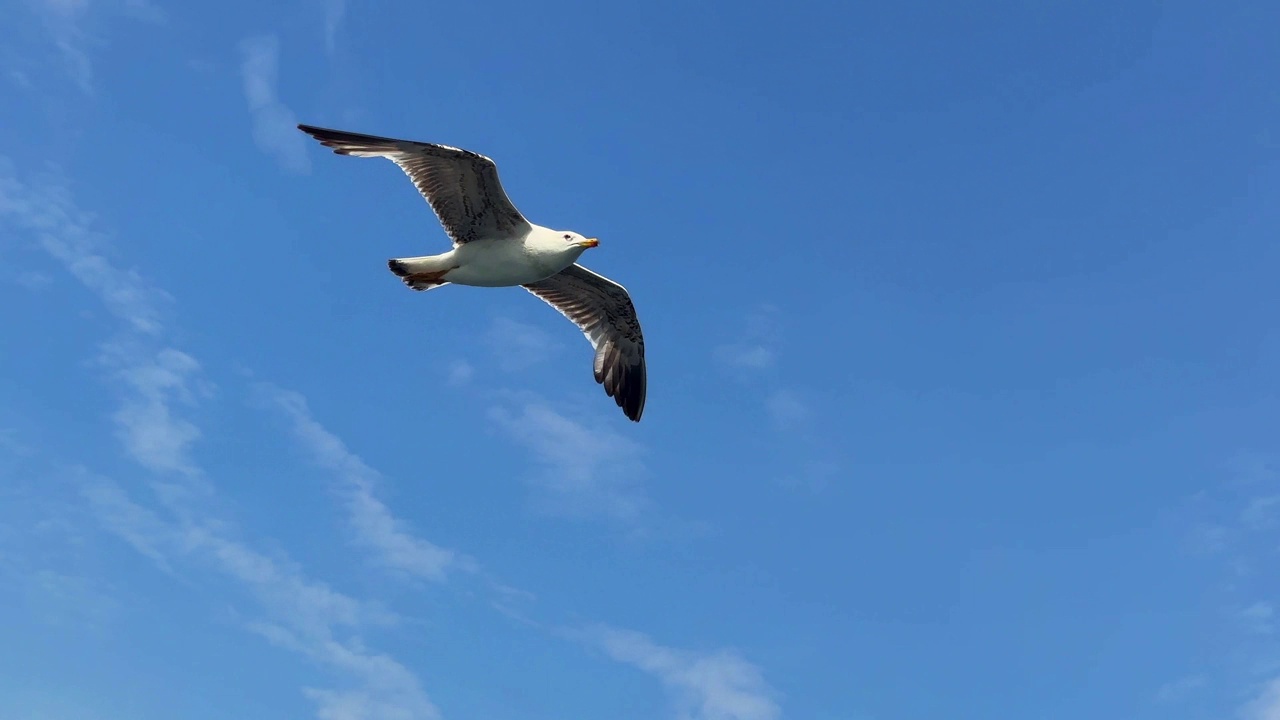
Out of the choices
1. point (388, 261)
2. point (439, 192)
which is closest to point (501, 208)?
point (439, 192)

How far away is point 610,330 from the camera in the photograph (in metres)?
23.6

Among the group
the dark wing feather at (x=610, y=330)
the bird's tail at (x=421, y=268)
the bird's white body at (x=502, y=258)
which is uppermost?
the dark wing feather at (x=610, y=330)

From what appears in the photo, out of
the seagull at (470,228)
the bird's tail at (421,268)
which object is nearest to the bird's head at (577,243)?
the seagull at (470,228)

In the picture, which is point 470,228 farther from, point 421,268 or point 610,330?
point 610,330

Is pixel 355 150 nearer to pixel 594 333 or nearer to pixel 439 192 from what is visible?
pixel 439 192

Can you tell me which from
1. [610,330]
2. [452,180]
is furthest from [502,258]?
[610,330]

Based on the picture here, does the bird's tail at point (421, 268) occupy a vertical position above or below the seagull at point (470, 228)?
below

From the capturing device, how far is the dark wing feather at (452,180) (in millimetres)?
17638

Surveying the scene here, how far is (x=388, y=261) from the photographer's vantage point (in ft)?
64.3

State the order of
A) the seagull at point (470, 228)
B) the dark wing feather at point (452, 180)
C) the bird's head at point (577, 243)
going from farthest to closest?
the bird's head at point (577, 243) → the seagull at point (470, 228) → the dark wing feather at point (452, 180)

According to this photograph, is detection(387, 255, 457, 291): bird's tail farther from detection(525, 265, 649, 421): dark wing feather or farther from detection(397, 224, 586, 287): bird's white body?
detection(525, 265, 649, 421): dark wing feather

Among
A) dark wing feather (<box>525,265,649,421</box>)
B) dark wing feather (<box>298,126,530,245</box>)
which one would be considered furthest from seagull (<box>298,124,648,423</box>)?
dark wing feather (<box>525,265,649,421</box>)

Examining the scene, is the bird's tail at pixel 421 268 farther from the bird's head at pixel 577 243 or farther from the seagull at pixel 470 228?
the bird's head at pixel 577 243

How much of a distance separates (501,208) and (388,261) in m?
2.42
